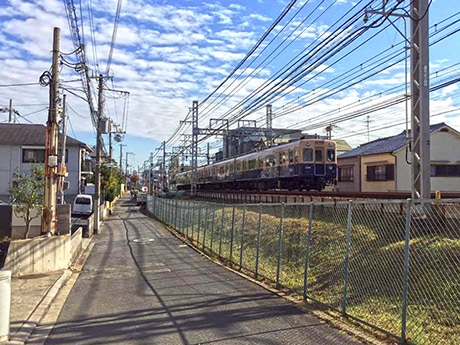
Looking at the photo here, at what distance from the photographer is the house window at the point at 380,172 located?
33328mm

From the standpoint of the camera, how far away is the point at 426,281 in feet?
24.8

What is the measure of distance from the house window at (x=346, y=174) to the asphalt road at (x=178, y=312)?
29.6m

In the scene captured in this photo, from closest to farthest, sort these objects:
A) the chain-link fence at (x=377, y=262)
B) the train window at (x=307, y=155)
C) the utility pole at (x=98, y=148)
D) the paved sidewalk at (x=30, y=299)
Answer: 1. the chain-link fence at (x=377, y=262)
2. the paved sidewalk at (x=30, y=299)
3. the train window at (x=307, y=155)
4. the utility pole at (x=98, y=148)

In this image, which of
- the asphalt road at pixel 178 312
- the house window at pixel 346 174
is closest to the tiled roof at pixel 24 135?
the house window at pixel 346 174

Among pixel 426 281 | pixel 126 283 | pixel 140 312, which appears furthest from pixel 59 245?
pixel 426 281

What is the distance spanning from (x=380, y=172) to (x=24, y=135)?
104 feet

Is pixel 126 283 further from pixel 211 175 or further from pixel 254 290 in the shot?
pixel 211 175

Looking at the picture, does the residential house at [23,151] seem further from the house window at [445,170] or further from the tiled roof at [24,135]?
the house window at [445,170]

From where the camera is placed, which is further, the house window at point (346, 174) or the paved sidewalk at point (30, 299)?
the house window at point (346, 174)

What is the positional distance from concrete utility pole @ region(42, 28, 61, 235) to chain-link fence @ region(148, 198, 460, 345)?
4.95 meters

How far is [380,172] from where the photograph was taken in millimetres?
34781

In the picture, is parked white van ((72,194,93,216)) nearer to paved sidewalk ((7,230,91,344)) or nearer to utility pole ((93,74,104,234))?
utility pole ((93,74,104,234))

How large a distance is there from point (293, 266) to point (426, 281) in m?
3.61

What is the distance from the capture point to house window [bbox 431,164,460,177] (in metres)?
33.3
